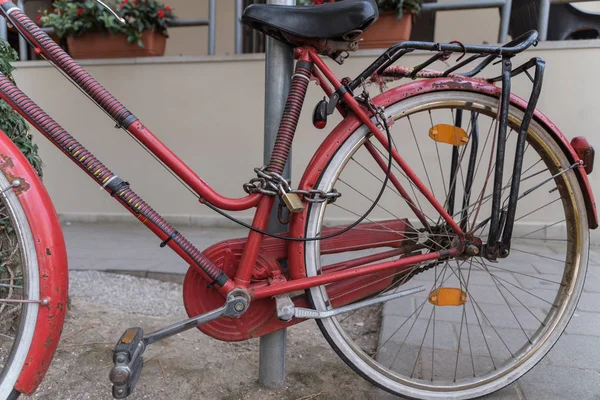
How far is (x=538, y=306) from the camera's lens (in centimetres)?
230

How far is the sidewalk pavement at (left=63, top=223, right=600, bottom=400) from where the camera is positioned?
1.53 metres

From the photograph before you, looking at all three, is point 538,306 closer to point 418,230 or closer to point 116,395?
point 418,230

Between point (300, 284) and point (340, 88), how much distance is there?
601 mm

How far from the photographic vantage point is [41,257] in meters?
1.13

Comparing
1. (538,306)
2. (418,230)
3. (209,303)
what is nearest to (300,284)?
(209,303)

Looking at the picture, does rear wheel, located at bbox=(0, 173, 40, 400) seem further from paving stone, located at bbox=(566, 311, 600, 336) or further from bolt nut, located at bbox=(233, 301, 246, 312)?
paving stone, located at bbox=(566, 311, 600, 336)

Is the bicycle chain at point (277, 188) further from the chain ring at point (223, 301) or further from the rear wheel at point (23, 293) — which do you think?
the rear wheel at point (23, 293)

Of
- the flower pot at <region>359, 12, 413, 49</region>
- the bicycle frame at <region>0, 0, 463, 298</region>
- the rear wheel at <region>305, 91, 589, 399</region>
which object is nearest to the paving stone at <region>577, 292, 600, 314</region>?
the rear wheel at <region>305, 91, 589, 399</region>

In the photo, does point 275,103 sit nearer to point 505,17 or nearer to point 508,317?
point 508,317

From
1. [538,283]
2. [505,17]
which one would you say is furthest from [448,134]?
[505,17]

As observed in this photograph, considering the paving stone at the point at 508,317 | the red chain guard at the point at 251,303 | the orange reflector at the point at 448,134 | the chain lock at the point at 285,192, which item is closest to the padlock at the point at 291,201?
the chain lock at the point at 285,192

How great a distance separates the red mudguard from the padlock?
0.63m

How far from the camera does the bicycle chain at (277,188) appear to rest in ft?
4.10

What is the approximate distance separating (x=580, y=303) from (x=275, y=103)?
207cm
